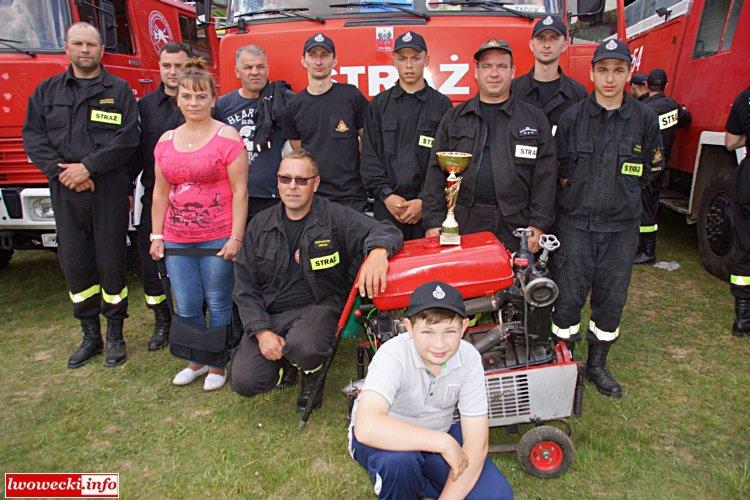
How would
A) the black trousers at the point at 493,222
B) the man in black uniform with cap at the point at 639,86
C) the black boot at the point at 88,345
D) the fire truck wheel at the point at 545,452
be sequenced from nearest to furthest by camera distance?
the fire truck wheel at the point at 545,452
the black trousers at the point at 493,222
the black boot at the point at 88,345
the man in black uniform with cap at the point at 639,86

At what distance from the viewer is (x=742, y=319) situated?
415 centimetres

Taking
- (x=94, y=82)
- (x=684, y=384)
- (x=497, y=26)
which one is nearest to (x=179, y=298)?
(x=94, y=82)

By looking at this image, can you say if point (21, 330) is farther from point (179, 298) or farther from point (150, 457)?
point (150, 457)

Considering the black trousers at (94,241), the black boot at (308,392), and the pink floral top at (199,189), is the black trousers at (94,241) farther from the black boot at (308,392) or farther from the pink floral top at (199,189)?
the black boot at (308,392)

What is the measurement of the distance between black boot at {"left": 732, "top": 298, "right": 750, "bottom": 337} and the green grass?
83 millimetres

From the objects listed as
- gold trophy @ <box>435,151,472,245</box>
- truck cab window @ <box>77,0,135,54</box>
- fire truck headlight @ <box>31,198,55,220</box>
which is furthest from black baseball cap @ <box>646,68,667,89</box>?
fire truck headlight @ <box>31,198,55,220</box>

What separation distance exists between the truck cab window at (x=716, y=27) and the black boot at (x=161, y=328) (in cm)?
540

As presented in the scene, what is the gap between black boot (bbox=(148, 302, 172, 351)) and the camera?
13.7 feet

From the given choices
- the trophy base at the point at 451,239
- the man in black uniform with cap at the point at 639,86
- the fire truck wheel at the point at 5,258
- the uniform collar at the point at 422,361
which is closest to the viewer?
the uniform collar at the point at 422,361

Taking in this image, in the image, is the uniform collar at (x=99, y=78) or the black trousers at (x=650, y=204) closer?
the uniform collar at (x=99, y=78)

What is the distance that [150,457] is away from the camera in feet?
9.66

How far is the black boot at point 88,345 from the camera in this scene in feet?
12.9

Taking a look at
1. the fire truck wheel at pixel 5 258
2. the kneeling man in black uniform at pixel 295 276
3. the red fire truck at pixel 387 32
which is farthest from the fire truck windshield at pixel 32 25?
the kneeling man in black uniform at pixel 295 276

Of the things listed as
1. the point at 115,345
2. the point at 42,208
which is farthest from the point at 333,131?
the point at 42,208
